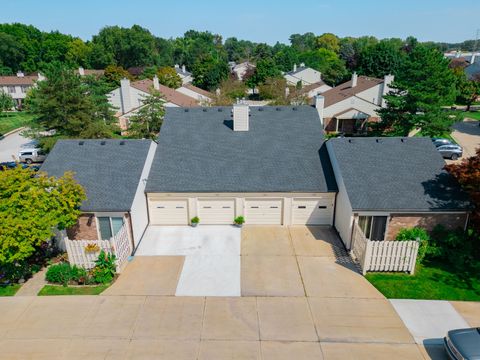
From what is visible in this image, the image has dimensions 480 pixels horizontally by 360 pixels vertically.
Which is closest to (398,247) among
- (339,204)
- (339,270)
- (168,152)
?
(339,270)

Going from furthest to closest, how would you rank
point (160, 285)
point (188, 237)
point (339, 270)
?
point (188, 237) < point (339, 270) < point (160, 285)

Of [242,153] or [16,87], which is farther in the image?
[16,87]

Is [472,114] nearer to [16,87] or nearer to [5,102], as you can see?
[5,102]

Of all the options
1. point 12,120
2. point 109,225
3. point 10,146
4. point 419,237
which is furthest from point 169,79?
point 419,237

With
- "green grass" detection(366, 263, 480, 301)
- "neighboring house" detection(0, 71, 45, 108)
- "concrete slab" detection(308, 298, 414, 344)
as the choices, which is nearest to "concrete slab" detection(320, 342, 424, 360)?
"concrete slab" detection(308, 298, 414, 344)

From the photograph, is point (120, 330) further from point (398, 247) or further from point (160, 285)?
point (398, 247)

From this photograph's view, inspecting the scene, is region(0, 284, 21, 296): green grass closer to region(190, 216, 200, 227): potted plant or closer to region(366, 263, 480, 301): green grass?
region(190, 216, 200, 227): potted plant

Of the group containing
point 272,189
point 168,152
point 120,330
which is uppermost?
point 168,152
